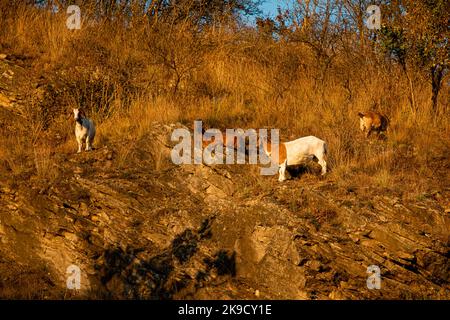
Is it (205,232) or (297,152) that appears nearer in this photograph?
(205,232)

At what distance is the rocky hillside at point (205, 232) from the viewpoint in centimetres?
877

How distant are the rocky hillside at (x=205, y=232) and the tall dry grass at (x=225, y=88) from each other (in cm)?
67

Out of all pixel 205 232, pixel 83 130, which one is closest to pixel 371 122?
pixel 205 232

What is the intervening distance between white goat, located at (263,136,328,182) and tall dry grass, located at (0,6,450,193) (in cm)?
50

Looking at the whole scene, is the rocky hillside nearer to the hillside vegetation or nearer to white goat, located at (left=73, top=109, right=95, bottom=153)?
the hillside vegetation

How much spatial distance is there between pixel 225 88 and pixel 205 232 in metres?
5.95

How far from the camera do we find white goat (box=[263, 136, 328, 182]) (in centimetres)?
1047

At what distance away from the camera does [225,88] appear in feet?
49.0

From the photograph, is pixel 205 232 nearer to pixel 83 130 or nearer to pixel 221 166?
pixel 221 166

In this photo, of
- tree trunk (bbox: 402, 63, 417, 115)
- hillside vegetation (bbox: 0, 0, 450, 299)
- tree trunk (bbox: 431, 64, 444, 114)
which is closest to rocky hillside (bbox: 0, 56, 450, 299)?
hillside vegetation (bbox: 0, 0, 450, 299)

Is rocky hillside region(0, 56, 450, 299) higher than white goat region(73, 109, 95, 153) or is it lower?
lower

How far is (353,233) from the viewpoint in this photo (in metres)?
Answer: 9.10

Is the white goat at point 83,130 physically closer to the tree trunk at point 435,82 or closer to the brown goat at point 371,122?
the brown goat at point 371,122
